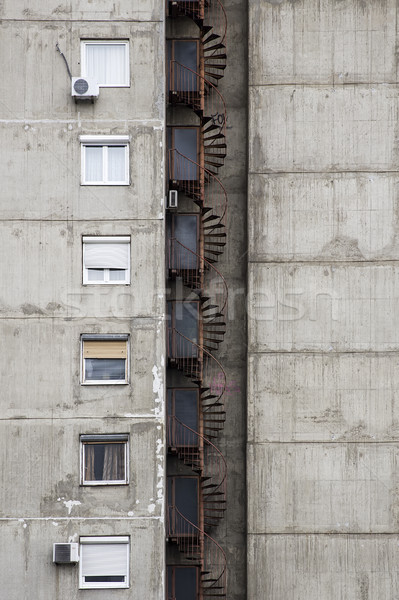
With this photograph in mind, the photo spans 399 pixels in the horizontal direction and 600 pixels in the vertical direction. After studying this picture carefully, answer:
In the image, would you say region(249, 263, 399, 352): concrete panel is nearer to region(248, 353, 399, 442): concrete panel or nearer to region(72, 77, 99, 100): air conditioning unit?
region(248, 353, 399, 442): concrete panel

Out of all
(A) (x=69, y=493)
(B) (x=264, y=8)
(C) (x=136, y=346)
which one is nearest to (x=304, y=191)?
(B) (x=264, y=8)

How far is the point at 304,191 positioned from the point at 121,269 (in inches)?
255

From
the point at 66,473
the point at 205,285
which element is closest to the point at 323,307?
the point at 205,285

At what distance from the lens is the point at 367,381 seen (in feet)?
85.6

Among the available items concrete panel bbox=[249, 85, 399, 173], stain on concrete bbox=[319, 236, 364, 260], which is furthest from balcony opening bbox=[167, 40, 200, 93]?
stain on concrete bbox=[319, 236, 364, 260]

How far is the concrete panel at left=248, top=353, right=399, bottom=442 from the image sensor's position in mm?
25938

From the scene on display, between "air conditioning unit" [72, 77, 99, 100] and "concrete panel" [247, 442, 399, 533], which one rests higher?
"air conditioning unit" [72, 77, 99, 100]

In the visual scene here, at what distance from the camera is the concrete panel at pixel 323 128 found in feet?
87.3

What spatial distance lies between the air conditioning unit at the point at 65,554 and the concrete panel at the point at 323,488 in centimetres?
551

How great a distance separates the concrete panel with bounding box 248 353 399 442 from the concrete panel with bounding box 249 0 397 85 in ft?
28.1

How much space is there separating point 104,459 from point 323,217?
976 cm

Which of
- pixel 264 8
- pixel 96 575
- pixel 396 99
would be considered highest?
pixel 264 8

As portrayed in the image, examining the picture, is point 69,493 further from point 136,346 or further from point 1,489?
point 136,346

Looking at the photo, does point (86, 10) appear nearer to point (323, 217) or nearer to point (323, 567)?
point (323, 217)
